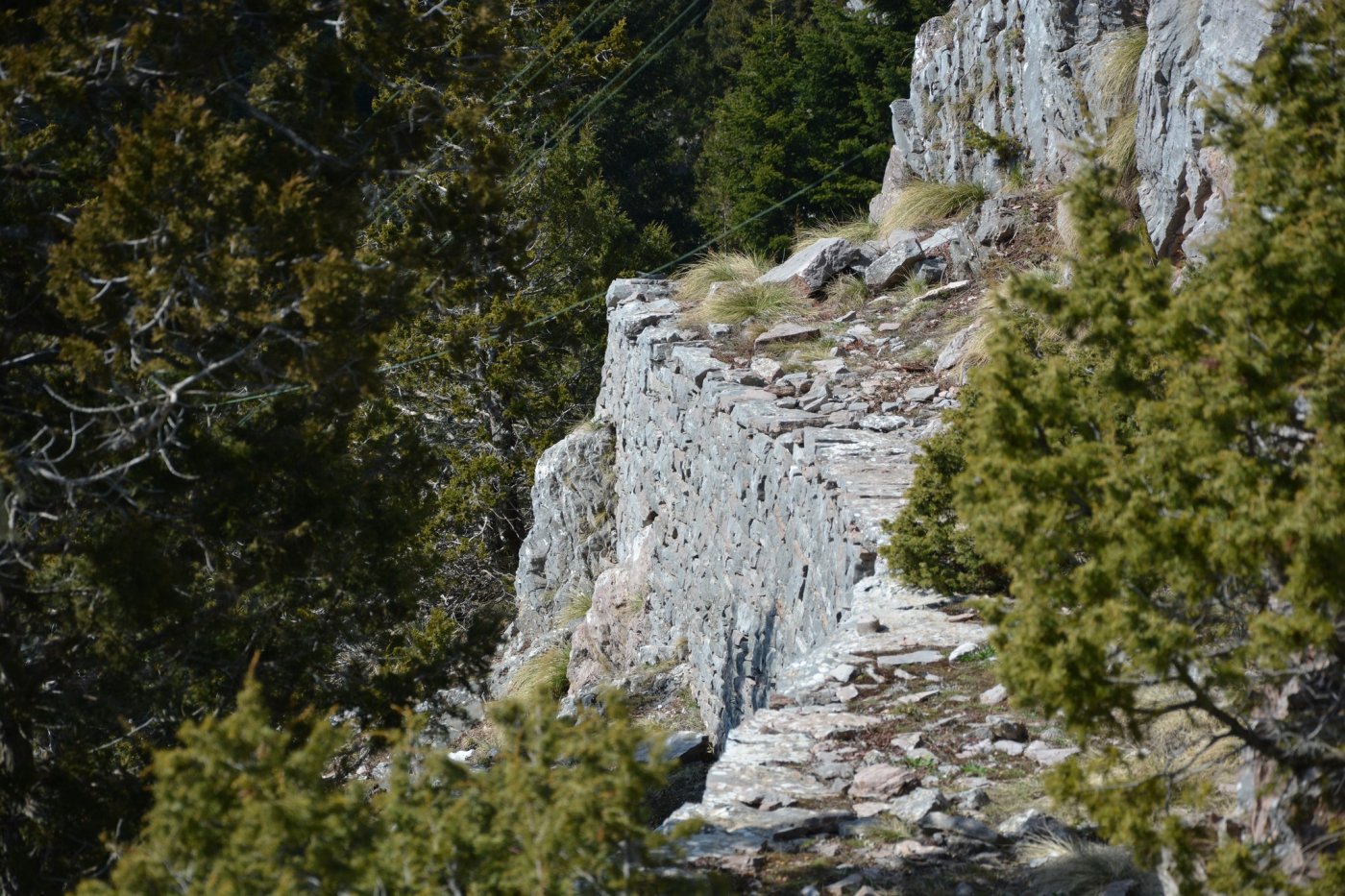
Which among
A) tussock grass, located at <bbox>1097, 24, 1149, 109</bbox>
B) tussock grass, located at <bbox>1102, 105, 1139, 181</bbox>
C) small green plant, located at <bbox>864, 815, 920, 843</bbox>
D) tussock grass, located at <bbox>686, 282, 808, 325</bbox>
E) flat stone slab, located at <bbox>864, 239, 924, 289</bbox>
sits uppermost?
tussock grass, located at <bbox>1097, 24, 1149, 109</bbox>

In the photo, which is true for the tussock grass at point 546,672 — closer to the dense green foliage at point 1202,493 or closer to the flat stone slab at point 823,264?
the flat stone slab at point 823,264

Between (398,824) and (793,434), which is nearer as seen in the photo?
(398,824)

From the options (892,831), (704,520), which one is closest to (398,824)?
(892,831)

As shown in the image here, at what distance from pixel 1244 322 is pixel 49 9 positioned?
4202 millimetres

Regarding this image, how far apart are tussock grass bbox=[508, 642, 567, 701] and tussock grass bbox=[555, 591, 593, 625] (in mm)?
557

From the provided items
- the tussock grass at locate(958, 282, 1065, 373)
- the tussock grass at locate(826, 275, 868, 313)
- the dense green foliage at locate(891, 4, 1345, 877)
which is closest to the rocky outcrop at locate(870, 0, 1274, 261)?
the tussock grass at locate(958, 282, 1065, 373)

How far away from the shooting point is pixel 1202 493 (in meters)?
3.30

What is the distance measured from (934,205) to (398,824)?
11.3 meters

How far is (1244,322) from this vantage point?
3393 millimetres

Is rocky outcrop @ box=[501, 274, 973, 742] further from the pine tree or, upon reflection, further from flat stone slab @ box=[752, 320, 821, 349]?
the pine tree

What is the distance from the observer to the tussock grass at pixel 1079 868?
164 inches

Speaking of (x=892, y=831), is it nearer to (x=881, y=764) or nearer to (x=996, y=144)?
(x=881, y=764)

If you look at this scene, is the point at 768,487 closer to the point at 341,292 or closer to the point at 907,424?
the point at 907,424

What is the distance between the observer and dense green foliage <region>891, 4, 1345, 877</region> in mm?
3186
